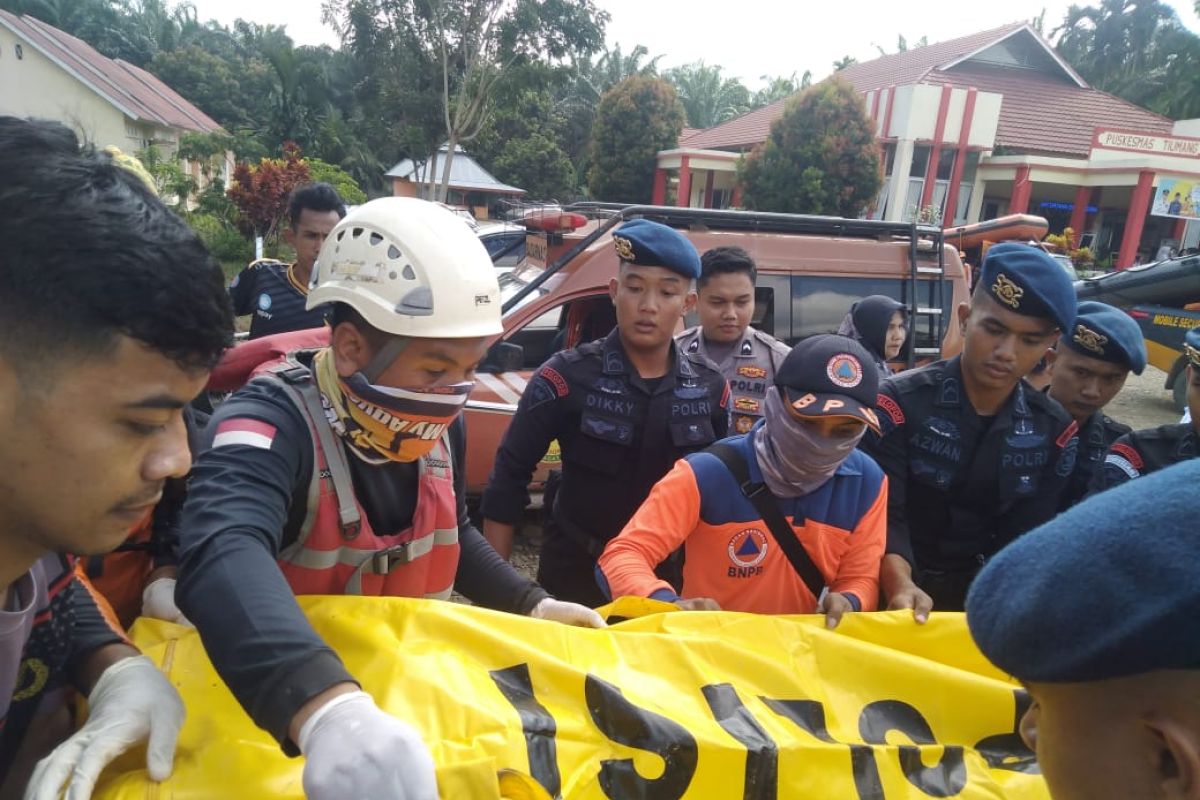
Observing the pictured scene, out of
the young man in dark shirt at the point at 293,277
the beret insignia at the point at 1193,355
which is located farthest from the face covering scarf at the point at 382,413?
the young man in dark shirt at the point at 293,277

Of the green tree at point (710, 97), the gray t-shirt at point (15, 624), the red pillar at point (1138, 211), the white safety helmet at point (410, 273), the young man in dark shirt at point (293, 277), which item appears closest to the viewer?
the gray t-shirt at point (15, 624)

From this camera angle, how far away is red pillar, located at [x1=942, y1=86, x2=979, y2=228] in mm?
22828

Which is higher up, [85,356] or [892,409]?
[85,356]

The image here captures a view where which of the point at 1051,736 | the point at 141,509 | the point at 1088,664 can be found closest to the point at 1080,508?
the point at 1088,664

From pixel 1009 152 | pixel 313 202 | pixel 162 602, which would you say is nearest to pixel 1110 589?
pixel 162 602

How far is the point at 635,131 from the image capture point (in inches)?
1120

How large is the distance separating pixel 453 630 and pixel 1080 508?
113cm

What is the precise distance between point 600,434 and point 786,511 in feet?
2.85

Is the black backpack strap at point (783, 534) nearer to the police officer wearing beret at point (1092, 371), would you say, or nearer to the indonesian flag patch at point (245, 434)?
the indonesian flag patch at point (245, 434)

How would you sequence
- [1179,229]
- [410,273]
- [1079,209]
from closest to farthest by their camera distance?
1. [410,273]
2. [1079,209]
3. [1179,229]

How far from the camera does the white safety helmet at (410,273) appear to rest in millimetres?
1476

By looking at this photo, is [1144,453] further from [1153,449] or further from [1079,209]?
[1079,209]

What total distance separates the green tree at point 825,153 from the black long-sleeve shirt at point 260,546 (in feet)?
67.1

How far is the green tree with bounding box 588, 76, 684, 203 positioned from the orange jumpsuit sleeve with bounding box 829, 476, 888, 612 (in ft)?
88.6
